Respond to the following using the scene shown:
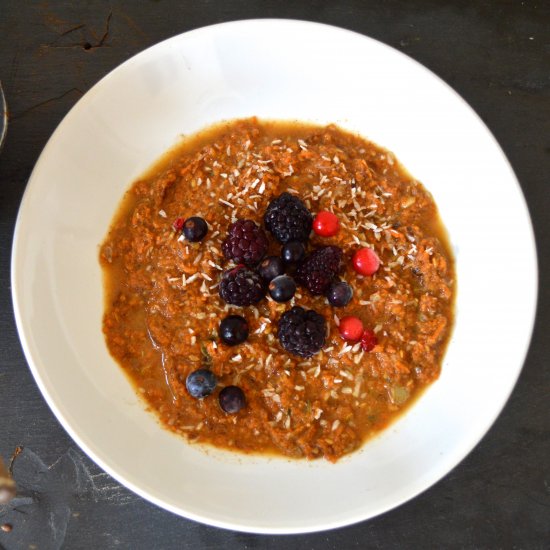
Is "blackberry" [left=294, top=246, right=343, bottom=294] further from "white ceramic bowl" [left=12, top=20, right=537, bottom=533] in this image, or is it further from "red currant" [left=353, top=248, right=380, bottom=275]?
"white ceramic bowl" [left=12, top=20, right=537, bottom=533]

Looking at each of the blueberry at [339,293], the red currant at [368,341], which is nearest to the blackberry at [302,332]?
the blueberry at [339,293]

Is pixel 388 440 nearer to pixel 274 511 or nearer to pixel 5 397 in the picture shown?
pixel 274 511

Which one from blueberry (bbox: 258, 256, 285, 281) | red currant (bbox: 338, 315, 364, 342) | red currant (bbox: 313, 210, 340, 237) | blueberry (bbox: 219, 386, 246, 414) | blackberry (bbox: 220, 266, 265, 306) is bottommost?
blueberry (bbox: 219, 386, 246, 414)

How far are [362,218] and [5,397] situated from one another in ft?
6.39

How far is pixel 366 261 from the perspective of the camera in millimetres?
2713

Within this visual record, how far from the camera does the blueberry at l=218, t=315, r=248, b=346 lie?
8.55ft

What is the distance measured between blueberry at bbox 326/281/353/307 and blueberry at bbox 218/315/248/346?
41 cm

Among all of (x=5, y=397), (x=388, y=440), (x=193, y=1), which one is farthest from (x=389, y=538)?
(x=193, y=1)

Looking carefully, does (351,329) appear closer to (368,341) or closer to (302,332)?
(368,341)

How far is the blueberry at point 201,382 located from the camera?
2.59 m

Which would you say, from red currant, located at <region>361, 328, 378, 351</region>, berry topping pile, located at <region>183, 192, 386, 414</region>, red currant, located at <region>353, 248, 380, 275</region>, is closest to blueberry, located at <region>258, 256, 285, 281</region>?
berry topping pile, located at <region>183, 192, 386, 414</region>

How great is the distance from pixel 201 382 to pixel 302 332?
0.51 m

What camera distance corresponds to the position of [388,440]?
2.71 m

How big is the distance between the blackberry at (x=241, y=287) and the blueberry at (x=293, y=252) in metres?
0.16
